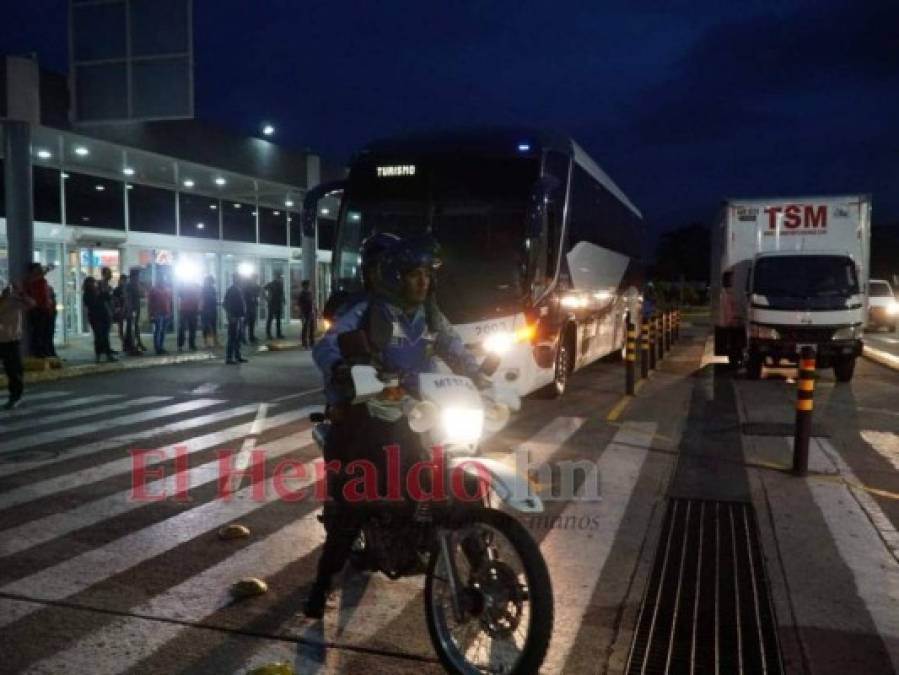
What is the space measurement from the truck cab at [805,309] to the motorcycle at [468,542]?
12.4 m

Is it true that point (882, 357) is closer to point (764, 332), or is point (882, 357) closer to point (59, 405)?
point (764, 332)

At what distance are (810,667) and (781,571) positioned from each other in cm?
138

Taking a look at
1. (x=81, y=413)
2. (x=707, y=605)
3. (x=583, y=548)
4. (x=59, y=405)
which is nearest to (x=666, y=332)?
(x=59, y=405)

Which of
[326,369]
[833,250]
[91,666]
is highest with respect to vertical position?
[833,250]

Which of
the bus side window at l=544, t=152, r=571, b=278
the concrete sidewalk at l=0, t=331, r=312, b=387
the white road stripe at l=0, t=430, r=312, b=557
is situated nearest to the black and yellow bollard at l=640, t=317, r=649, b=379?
the bus side window at l=544, t=152, r=571, b=278

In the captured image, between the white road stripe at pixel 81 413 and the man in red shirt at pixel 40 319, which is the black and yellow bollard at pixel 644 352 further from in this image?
the man in red shirt at pixel 40 319

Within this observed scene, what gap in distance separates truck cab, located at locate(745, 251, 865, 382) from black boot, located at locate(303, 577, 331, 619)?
40.7ft

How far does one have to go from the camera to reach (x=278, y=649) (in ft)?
13.9

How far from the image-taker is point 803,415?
26.3 ft

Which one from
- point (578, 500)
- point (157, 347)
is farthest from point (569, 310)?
point (157, 347)

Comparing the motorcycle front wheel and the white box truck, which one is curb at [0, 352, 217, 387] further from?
the motorcycle front wheel

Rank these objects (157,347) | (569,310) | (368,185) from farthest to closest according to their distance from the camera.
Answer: (157,347) < (569,310) < (368,185)

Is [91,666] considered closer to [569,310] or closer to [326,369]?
[326,369]

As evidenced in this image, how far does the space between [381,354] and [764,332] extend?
12637 millimetres
